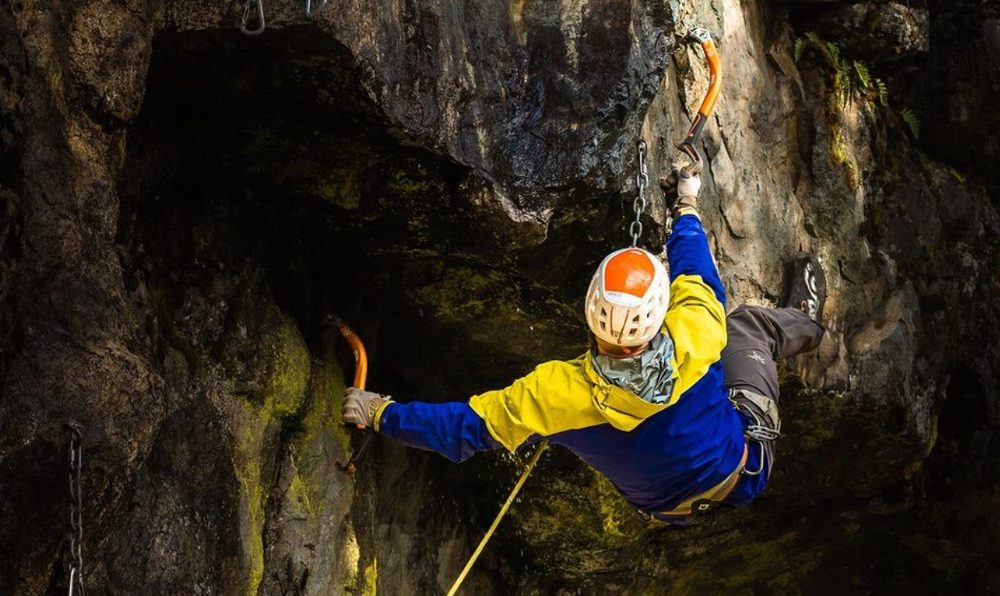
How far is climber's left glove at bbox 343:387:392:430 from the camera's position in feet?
18.5

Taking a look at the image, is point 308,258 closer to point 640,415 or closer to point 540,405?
point 540,405

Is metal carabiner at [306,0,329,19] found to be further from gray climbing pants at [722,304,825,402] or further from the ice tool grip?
gray climbing pants at [722,304,825,402]

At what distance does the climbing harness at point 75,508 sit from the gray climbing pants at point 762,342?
11.6ft

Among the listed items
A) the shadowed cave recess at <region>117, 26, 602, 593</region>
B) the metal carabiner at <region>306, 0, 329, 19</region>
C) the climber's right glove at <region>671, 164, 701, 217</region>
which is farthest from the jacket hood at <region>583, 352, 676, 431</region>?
the metal carabiner at <region>306, 0, 329, 19</region>

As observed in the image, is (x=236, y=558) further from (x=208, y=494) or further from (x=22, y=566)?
(x=22, y=566)

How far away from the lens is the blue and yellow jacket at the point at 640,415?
196 inches

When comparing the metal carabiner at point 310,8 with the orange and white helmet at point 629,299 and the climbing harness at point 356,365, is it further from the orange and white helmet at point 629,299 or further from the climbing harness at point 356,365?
the climbing harness at point 356,365

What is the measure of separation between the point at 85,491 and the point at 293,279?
236cm

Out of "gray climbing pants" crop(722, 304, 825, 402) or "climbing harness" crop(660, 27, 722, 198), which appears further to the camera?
"gray climbing pants" crop(722, 304, 825, 402)

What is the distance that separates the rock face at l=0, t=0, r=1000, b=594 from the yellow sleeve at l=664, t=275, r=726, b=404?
0.69m

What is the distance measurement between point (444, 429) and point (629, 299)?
4.16ft

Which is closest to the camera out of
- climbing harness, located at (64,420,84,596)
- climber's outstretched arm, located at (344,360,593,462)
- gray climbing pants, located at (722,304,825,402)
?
climbing harness, located at (64,420,84,596)

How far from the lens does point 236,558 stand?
5.36 meters

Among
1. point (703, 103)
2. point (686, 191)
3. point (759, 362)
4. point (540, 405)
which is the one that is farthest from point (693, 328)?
point (703, 103)
